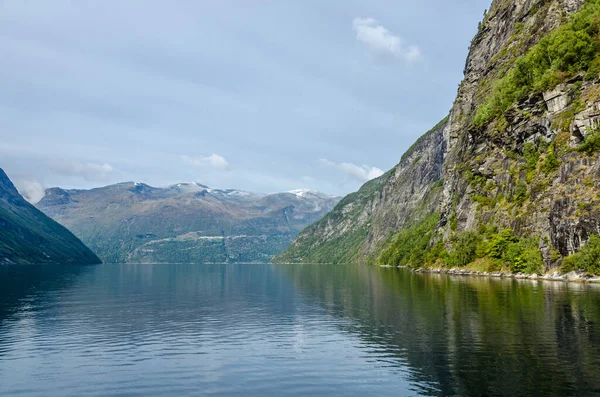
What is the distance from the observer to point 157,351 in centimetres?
4100

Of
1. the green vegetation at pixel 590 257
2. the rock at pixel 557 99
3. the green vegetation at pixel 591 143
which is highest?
the rock at pixel 557 99

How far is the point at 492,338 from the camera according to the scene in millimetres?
42094

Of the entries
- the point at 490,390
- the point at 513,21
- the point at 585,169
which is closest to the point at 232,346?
the point at 490,390

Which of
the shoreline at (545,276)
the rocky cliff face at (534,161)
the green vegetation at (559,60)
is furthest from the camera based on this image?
the green vegetation at (559,60)

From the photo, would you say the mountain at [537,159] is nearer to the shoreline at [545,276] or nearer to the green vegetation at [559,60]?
the green vegetation at [559,60]

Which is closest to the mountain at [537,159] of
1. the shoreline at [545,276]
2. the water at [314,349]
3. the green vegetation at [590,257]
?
the green vegetation at [590,257]

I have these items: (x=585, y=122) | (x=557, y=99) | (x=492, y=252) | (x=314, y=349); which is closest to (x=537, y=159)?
(x=557, y=99)

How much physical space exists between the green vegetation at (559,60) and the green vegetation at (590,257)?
161ft

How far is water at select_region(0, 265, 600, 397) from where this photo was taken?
29562 millimetres

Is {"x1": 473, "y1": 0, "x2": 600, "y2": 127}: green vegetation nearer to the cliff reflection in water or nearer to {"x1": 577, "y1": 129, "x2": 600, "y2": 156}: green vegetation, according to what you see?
{"x1": 577, "y1": 129, "x2": 600, "y2": 156}: green vegetation

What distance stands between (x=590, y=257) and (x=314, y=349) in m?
79.7

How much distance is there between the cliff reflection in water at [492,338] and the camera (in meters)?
29.0

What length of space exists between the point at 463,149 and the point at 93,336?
17206cm

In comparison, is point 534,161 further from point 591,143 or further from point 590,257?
point 590,257
